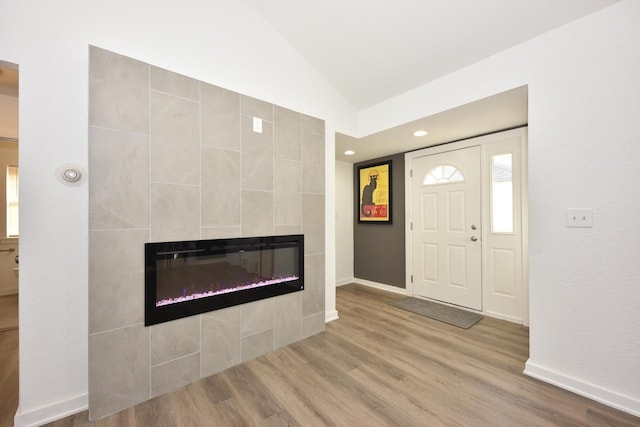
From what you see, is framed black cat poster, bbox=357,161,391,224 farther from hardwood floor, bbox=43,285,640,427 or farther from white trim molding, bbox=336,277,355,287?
hardwood floor, bbox=43,285,640,427

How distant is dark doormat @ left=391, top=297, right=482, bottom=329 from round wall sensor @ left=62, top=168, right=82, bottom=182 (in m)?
3.46

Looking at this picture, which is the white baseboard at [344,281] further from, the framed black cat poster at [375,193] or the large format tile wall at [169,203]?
the large format tile wall at [169,203]

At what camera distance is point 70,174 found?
1.57m

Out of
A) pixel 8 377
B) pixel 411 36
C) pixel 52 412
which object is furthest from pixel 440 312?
pixel 8 377

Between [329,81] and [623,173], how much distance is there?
255cm

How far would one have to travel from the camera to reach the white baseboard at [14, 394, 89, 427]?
4.87 ft

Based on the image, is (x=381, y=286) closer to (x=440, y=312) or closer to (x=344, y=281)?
(x=344, y=281)

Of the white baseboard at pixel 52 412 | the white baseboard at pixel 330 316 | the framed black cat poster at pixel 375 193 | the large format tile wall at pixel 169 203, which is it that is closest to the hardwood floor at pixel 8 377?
the white baseboard at pixel 52 412

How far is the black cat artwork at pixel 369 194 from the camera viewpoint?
14.5 feet

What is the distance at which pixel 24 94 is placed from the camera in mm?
1493

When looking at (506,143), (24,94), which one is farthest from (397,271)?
(24,94)

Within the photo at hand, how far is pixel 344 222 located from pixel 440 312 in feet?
6.86

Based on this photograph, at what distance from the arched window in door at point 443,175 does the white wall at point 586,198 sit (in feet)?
4.81

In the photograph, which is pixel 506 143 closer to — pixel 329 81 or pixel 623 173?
pixel 623 173
